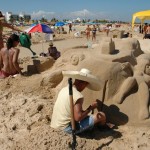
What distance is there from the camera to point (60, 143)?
3.28m

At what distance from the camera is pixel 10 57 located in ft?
18.7

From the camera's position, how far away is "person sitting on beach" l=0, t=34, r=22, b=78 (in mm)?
5664

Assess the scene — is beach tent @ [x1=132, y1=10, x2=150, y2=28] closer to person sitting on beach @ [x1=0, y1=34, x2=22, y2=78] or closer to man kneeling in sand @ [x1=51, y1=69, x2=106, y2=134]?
person sitting on beach @ [x1=0, y1=34, x2=22, y2=78]

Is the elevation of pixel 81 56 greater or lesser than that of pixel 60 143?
greater

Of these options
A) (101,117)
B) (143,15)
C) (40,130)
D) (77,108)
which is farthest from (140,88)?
(143,15)

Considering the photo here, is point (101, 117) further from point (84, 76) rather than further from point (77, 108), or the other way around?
point (84, 76)

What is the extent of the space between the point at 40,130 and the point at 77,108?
603 millimetres

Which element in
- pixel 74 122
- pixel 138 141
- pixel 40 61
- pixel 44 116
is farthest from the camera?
pixel 40 61

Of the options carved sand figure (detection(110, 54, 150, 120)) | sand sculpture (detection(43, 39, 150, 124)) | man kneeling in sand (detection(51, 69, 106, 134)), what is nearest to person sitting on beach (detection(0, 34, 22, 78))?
sand sculpture (detection(43, 39, 150, 124))

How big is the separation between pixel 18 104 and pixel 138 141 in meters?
1.97

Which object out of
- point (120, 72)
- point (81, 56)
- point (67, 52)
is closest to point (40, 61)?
point (67, 52)

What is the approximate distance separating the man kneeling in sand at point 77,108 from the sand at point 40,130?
0.12m

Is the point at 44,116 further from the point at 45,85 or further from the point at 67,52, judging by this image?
the point at 67,52

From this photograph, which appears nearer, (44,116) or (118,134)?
(118,134)
